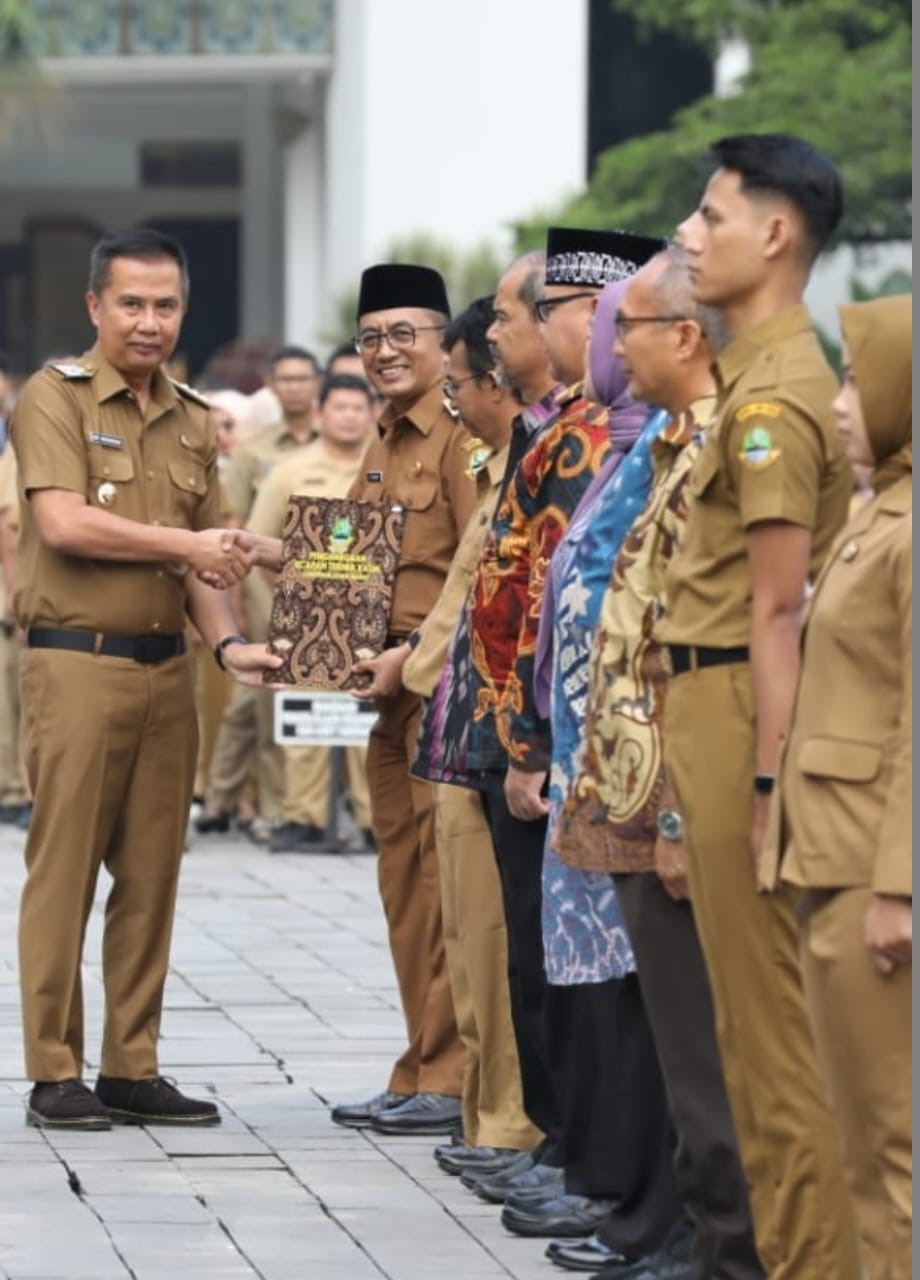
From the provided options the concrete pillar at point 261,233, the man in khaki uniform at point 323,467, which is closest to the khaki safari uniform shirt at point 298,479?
the man in khaki uniform at point 323,467

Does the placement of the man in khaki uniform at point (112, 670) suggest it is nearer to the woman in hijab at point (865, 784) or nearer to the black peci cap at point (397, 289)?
the black peci cap at point (397, 289)

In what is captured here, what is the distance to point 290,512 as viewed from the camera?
8758 millimetres

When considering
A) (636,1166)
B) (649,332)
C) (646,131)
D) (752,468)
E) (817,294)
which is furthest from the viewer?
(646,131)

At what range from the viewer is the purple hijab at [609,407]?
22.4 feet

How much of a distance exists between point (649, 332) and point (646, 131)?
1273 inches

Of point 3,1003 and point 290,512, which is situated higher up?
point 290,512

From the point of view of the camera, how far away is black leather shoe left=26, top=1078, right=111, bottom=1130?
862cm

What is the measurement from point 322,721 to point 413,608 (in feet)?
21.6

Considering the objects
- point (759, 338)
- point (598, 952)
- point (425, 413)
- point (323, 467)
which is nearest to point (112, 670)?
point (425, 413)

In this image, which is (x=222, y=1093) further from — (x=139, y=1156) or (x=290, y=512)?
(x=290, y=512)

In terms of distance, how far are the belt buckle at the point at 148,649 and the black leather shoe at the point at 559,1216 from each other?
201 centimetres

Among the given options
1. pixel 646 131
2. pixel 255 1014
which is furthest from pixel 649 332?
pixel 646 131

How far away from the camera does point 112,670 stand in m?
8.69

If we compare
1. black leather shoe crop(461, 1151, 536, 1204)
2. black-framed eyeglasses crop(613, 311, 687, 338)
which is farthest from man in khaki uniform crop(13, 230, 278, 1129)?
black-framed eyeglasses crop(613, 311, 687, 338)
